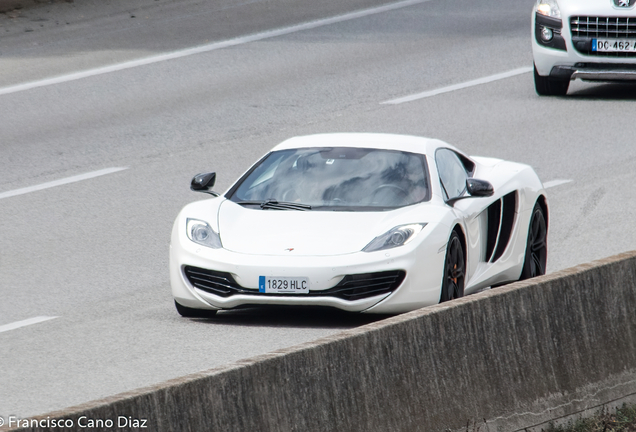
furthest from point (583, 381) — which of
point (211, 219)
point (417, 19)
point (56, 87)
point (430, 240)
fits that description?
point (417, 19)

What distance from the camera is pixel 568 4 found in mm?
17562

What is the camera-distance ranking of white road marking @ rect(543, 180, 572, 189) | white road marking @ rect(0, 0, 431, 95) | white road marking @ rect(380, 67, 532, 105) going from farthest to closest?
white road marking @ rect(0, 0, 431, 95)
white road marking @ rect(380, 67, 532, 105)
white road marking @ rect(543, 180, 572, 189)

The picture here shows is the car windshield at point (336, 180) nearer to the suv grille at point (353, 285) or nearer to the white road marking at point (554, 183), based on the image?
the suv grille at point (353, 285)

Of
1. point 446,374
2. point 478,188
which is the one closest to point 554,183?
point 478,188

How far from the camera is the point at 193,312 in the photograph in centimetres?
884

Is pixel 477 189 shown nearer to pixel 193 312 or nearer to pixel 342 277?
pixel 342 277

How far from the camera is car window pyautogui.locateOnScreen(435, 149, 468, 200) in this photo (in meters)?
9.43

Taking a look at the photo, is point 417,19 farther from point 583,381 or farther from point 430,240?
point 583,381

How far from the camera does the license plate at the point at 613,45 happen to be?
17250mm

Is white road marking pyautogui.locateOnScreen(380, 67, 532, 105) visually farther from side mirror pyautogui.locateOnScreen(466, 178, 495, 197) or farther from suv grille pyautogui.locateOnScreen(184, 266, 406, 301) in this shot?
suv grille pyautogui.locateOnScreen(184, 266, 406, 301)

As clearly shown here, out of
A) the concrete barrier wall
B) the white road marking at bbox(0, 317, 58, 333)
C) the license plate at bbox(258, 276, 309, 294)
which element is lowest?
the white road marking at bbox(0, 317, 58, 333)

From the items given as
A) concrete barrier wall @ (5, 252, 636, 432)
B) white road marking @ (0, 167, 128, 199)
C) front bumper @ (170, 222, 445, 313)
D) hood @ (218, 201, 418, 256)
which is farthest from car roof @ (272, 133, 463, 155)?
white road marking @ (0, 167, 128, 199)

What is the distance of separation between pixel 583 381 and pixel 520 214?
10.5ft

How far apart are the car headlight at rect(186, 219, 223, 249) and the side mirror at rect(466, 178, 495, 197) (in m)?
1.84
